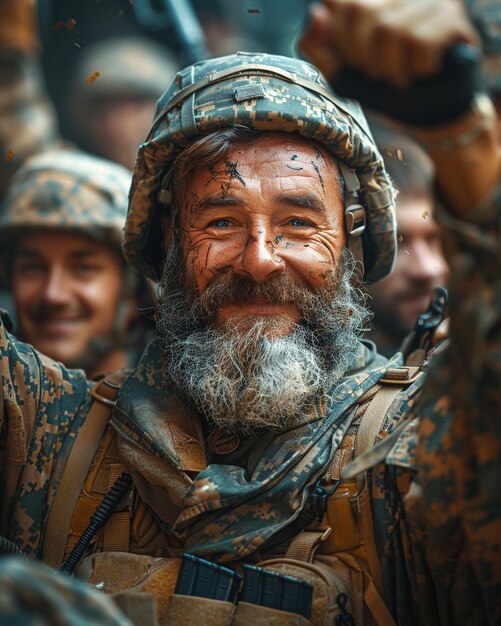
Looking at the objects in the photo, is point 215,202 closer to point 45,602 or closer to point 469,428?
point 469,428

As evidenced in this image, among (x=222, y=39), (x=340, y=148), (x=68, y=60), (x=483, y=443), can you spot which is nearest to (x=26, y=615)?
(x=483, y=443)

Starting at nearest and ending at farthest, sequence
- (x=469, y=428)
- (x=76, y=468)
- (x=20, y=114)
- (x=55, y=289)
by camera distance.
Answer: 1. (x=469, y=428)
2. (x=76, y=468)
3. (x=55, y=289)
4. (x=20, y=114)

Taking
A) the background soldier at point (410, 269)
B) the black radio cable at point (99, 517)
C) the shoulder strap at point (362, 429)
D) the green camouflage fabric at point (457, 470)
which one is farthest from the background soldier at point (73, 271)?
the green camouflage fabric at point (457, 470)

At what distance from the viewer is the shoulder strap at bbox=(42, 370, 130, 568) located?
336 centimetres

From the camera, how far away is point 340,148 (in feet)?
12.3

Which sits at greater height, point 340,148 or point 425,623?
point 340,148

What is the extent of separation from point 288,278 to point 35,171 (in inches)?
138

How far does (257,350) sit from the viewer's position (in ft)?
11.6

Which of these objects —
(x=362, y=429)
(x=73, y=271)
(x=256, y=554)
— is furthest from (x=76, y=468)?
(x=73, y=271)

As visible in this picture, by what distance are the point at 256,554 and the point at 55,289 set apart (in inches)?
124

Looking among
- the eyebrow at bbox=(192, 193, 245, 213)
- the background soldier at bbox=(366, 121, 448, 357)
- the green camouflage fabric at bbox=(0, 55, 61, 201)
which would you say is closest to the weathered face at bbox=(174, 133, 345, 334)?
the eyebrow at bbox=(192, 193, 245, 213)

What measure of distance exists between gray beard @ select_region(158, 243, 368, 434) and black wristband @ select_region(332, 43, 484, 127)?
4.23 feet

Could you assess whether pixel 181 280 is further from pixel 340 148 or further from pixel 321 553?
pixel 321 553

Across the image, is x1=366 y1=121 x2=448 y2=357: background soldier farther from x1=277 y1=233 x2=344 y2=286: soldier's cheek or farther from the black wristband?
the black wristband
